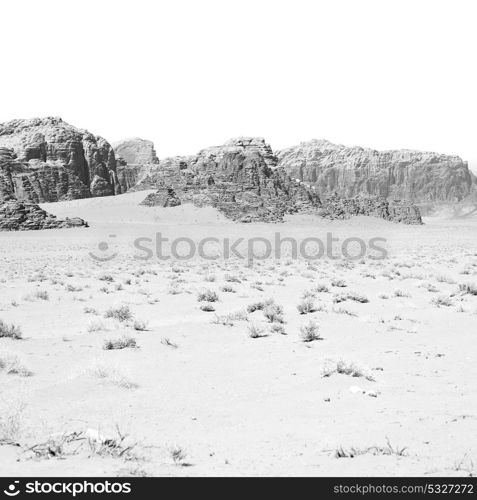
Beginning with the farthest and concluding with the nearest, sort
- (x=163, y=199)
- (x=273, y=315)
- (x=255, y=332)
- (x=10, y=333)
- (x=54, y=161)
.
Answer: (x=54, y=161) → (x=163, y=199) → (x=273, y=315) → (x=255, y=332) → (x=10, y=333)

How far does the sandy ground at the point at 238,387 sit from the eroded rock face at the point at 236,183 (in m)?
62.7

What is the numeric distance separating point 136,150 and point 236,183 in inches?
4185

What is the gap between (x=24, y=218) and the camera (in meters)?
54.7

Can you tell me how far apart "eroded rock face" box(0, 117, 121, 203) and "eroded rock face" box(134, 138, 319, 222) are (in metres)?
25.0

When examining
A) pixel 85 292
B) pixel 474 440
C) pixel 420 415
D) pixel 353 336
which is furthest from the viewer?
pixel 85 292

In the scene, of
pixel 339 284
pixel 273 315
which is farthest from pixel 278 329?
pixel 339 284

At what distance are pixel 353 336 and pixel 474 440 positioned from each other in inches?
191

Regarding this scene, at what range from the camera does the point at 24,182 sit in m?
101

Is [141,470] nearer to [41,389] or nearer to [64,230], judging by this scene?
[41,389]

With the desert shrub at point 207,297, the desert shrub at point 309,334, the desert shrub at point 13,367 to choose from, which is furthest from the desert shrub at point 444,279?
the desert shrub at point 13,367

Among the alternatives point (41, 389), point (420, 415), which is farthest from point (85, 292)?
point (420, 415)

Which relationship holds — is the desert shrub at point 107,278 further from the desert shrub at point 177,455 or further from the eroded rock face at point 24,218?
the eroded rock face at point 24,218

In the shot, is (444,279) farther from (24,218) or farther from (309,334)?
(24,218)

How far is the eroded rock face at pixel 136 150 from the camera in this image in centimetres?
18125
